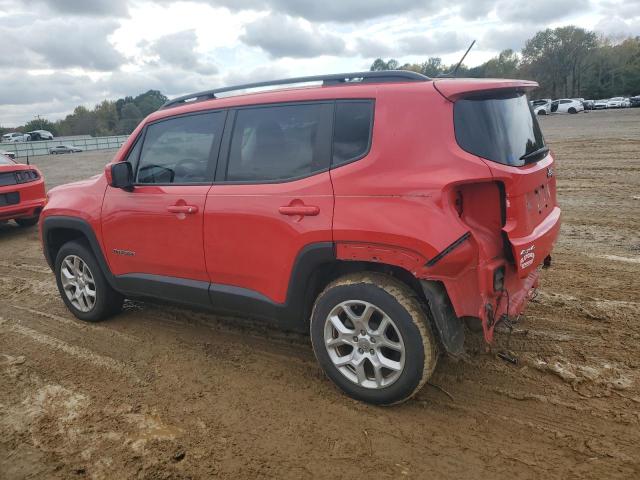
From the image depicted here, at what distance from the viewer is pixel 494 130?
113 inches

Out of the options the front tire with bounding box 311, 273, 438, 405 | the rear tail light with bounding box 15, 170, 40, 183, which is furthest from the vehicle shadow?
the front tire with bounding box 311, 273, 438, 405

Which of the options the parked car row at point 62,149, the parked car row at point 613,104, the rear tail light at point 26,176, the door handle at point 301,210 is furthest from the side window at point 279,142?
the parked car row at point 613,104

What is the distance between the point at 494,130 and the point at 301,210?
1217mm

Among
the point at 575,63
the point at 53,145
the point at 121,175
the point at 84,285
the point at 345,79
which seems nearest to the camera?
the point at 345,79

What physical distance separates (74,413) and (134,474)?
2.76ft

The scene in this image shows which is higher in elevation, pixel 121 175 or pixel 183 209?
pixel 121 175

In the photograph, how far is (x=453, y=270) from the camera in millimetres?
2725

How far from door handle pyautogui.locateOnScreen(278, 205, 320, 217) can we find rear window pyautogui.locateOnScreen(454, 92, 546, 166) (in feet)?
3.05

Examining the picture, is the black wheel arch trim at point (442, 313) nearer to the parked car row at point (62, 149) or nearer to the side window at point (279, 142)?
the side window at point (279, 142)

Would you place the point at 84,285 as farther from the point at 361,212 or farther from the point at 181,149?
the point at 361,212

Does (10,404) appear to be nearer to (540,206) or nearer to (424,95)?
(424,95)

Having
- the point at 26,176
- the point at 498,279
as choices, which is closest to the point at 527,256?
the point at 498,279

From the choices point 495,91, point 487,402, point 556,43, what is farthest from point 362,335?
point 556,43

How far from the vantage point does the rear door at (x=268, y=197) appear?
3.12 metres
